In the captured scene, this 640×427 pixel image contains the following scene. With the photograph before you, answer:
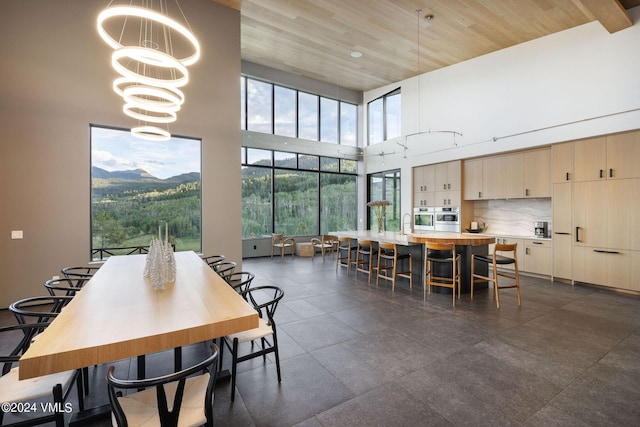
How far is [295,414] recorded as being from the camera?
1.93 metres

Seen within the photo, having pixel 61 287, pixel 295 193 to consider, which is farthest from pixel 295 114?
pixel 61 287

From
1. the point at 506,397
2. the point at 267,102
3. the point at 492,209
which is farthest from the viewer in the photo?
the point at 267,102

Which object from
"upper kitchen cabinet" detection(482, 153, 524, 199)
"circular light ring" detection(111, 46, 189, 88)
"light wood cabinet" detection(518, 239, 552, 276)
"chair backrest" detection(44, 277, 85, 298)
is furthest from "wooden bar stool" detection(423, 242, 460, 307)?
"chair backrest" detection(44, 277, 85, 298)

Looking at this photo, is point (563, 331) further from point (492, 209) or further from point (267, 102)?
point (267, 102)

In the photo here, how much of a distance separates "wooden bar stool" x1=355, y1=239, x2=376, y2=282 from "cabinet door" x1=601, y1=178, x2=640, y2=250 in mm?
3876

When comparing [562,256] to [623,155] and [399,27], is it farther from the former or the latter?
[399,27]

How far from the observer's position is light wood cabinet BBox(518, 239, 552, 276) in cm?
547

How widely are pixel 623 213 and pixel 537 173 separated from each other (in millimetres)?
1453

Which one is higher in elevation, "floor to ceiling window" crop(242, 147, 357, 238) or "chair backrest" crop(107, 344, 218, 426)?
"floor to ceiling window" crop(242, 147, 357, 238)

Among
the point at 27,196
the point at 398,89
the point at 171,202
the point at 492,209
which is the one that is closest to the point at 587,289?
the point at 492,209

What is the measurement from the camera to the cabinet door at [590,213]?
478 cm

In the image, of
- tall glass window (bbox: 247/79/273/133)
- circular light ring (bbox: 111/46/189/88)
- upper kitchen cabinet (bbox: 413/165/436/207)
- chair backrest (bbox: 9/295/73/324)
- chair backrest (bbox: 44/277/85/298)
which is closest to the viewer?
chair backrest (bbox: 9/295/73/324)

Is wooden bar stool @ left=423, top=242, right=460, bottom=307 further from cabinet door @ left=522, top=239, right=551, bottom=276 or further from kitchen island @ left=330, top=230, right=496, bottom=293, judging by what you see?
cabinet door @ left=522, top=239, right=551, bottom=276

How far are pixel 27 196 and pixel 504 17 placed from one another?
806 cm
